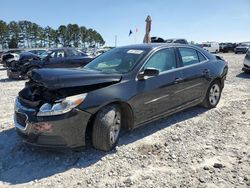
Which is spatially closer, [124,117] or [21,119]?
[21,119]

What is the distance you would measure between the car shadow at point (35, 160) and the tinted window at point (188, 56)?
5.99 feet

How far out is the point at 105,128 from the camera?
4070mm

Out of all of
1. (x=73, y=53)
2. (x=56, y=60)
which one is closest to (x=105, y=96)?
(x=56, y=60)

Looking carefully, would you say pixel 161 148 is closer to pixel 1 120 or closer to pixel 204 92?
pixel 204 92

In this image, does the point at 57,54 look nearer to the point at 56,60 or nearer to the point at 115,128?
the point at 56,60

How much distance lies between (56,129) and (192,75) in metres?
3.13

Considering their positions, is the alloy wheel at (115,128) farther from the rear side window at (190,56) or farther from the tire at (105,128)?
the rear side window at (190,56)

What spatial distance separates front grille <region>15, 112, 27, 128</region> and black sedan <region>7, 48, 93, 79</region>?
955 centimetres

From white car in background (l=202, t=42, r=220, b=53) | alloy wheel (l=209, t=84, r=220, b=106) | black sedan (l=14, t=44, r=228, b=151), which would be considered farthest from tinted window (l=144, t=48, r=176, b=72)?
white car in background (l=202, t=42, r=220, b=53)

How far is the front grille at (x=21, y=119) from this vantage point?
4.05 metres

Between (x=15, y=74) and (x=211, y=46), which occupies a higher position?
(x=211, y=46)

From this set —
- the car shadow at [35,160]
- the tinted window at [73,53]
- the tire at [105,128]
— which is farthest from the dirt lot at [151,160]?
the tinted window at [73,53]

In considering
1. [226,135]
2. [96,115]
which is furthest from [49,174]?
[226,135]

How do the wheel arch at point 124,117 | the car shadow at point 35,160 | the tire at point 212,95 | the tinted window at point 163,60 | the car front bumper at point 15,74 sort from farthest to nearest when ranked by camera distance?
the car front bumper at point 15,74
the tire at point 212,95
the tinted window at point 163,60
the wheel arch at point 124,117
the car shadow at point 35,160
